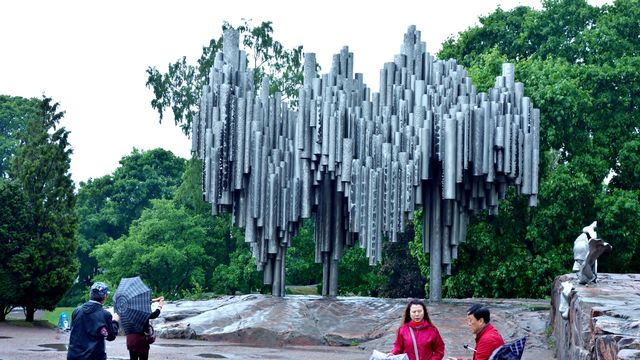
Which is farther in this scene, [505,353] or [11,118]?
[11,118]

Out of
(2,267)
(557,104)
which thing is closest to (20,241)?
(2,267)

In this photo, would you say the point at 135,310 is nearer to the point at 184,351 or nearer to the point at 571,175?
the point at 184,351

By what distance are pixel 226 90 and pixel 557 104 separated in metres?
12.8

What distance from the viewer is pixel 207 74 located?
44.2 m

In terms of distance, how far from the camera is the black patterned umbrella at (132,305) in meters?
10.6

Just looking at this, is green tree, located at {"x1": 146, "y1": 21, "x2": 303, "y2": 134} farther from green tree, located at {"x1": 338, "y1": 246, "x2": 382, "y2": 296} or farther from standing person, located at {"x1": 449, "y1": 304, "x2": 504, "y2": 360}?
standing person, located at {"x1": 449, "y1": 304, "x2": 504, "y2": 360}

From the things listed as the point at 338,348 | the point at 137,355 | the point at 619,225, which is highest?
the point at 619,225

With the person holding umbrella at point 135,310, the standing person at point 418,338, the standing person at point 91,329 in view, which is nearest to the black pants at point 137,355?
the person holding umbrella at point 135,310

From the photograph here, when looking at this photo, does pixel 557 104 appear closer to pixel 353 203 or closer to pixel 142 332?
pixel 353 203

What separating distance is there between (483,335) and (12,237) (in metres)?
25.4

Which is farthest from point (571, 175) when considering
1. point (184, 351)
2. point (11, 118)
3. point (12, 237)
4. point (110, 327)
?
point (11, 118)

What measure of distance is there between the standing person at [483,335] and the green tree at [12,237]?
2466 centimetres

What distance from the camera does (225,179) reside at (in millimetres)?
24422

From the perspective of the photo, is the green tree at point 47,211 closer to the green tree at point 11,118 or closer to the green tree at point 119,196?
the green tree at point 119,196
